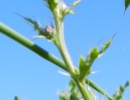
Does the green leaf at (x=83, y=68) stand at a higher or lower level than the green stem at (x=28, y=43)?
lower

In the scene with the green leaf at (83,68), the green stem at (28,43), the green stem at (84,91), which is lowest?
the green stem at (84,91)

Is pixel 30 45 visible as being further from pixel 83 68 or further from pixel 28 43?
pixel 83 68

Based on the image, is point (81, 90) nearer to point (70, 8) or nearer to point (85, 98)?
point (85, 98)

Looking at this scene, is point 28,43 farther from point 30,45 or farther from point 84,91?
point 84,91

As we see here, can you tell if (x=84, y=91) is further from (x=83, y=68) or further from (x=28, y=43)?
(x=28, y=43)

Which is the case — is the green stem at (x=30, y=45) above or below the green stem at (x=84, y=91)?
above

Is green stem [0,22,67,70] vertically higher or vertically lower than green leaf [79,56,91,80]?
higher

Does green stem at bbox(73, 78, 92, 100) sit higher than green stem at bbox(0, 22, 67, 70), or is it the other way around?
green stem at bbox(0, 22, 67, 70)

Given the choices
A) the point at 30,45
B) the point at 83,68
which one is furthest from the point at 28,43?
the point at 83,68

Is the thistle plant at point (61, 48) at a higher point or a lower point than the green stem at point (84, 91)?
higher

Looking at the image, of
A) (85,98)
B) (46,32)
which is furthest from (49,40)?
(85,98)

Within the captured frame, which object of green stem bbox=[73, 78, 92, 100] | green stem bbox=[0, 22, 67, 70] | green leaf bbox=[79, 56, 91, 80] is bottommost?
green stem bbox=[73, 78, 92, 100]
